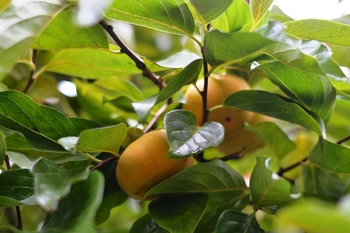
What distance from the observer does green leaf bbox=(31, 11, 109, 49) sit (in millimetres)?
597

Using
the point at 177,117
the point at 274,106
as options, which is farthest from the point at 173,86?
the point at 274,106

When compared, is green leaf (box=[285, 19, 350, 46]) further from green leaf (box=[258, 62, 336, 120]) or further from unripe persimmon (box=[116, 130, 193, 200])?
unripe persimmon (box=[116, 130, 193, 200])

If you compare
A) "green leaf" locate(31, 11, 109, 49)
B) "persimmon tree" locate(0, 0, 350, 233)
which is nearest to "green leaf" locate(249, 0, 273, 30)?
"persimmon tree" locate(0, 0, 350, 233)

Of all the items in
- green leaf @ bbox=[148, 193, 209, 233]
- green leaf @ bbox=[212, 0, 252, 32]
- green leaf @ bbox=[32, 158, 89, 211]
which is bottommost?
green leaf @ bbox=[148, 193, 209, 233]

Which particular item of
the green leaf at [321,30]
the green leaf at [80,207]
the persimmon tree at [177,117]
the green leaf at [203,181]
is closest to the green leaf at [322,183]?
the persimmon tree at [177,117]

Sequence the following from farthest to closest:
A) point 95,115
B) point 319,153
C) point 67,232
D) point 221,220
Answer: point 95,115 → point 319,153 → point 221,220 → point 67,232

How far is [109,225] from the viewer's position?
1.12m

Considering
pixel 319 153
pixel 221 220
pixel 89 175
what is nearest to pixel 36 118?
pixel 89 175

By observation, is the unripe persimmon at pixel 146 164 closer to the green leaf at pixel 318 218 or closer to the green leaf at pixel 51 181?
the green leaf at pixel 51 181

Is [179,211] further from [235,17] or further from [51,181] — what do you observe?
[235,17]

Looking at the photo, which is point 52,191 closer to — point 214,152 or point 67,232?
point 67,232

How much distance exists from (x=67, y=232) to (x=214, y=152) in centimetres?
52

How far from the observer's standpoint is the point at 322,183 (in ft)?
2.20

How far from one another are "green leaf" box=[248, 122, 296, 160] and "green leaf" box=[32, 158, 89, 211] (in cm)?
32
